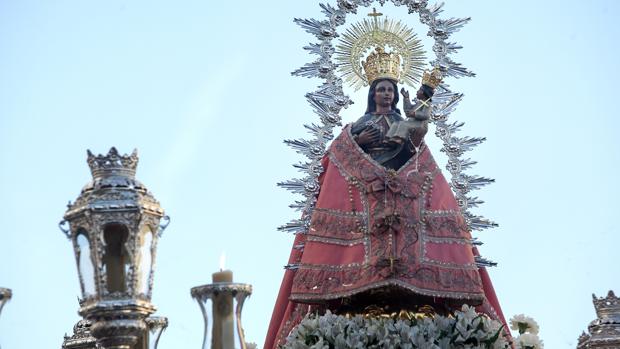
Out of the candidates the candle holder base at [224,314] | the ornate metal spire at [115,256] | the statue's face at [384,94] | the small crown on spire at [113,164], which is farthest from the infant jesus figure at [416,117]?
the ornate metal spire at [115,256]

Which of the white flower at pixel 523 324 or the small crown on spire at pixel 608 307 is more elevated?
the small crown on spire at pixel 608 307

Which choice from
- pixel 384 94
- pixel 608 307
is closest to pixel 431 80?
pixel 384 94

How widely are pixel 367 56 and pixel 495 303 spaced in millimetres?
2711

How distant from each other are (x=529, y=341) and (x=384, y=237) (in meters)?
1.98

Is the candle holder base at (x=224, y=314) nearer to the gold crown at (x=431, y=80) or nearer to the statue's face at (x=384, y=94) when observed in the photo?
the gold crown at (x=431, y=80)

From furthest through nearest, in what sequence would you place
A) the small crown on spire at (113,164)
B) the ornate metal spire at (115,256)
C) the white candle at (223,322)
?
the white candle at (223,322) < the small crown on spire at (113,164) < the ornate metal spire at (115,256)

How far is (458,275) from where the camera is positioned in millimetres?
9250

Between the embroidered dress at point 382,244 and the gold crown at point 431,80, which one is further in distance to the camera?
the gold crown at point 431,80

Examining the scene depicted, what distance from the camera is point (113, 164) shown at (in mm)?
4090

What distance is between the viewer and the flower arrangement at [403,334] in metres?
7.66

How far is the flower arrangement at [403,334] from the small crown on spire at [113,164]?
3.81 metres

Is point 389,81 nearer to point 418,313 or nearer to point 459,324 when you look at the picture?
point 418,313

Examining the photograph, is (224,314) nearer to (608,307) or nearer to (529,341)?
(529,341)

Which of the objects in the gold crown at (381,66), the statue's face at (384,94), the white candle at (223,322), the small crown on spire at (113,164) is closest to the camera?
the small crown on spire at (113,164)
